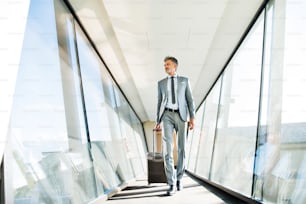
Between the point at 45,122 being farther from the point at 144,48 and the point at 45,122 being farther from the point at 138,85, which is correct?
the point at 138,85

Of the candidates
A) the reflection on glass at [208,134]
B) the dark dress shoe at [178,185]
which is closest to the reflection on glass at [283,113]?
the dark dress shoe at [178,185]

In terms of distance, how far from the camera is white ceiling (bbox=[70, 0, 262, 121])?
316 centimetres

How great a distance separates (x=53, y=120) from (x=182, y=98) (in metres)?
1.29

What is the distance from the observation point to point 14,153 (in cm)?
136

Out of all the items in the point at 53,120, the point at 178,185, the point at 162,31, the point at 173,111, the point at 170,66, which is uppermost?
the point at 162,31

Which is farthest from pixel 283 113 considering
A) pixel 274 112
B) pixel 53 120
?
pixel 53 120

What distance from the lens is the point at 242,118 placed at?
331cm

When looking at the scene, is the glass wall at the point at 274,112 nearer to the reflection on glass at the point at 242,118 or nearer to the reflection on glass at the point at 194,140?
the reflection on glass at the point at 242,118

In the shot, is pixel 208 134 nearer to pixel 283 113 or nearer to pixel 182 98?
pixel 182 98

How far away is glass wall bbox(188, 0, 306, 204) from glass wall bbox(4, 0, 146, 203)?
1306 mm

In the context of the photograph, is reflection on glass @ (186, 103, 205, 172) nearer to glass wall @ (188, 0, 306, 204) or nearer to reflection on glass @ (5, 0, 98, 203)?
glass wall @ (188, 0, 306, 204)

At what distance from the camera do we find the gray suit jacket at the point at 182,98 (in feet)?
9.34

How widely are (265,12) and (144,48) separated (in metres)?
1.81

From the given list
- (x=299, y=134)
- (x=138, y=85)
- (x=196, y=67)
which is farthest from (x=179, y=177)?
(x=138, y=85)
